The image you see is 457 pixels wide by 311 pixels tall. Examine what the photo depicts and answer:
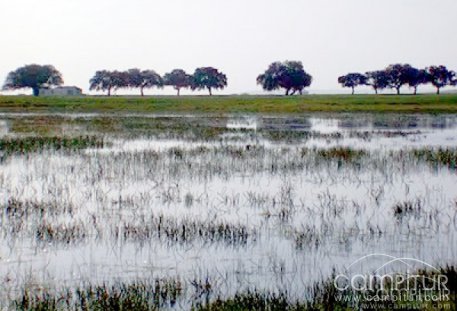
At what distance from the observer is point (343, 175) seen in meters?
17.5

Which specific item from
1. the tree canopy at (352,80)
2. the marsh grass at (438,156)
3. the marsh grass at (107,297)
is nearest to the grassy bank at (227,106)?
the marsh grass at (438,156)

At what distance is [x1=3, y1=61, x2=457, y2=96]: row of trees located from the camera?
133 m

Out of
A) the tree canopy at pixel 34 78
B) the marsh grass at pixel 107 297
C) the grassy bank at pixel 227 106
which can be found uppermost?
the tree canopy at pixel 34 78

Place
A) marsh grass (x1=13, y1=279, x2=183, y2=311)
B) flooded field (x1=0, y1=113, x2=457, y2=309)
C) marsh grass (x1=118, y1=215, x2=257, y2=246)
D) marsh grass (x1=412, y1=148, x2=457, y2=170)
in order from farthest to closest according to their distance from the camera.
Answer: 1. marsh grass (x1=412, y1=148, x2=457, y2=170)
2. marsh grass (x1=118, y1=215, x2=257, y2=246)
3. flooded field (x1=0, y1=113, x2=457, y2=309)
4. marsh grass (x1=13, y1=279, x2=183, y2=311)

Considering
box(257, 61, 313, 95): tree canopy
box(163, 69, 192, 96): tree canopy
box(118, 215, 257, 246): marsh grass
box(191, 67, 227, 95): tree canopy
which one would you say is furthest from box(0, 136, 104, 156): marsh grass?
box(163, 69, 192, 96): tree canopy

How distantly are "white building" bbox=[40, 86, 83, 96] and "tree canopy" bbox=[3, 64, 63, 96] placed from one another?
10634 millimetres

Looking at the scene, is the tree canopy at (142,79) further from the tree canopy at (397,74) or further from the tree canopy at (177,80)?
the tree canopy at (397,74)

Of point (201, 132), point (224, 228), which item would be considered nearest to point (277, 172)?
point (224, 228)

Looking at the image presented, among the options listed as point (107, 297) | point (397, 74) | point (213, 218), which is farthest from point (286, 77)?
point (107, 297)

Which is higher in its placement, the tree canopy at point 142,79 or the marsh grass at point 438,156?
the tree canopy at point 142,79

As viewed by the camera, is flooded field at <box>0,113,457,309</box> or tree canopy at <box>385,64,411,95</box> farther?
tree canopy at <box>385,64,411,95</box>

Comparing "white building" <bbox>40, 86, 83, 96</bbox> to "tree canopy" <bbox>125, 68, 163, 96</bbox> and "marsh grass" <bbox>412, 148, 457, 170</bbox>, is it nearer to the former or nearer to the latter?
"tree canopy" <bbox>125, 68, 163, 96</bbox>

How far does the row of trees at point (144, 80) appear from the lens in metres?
151

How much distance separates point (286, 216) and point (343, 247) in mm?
2453
